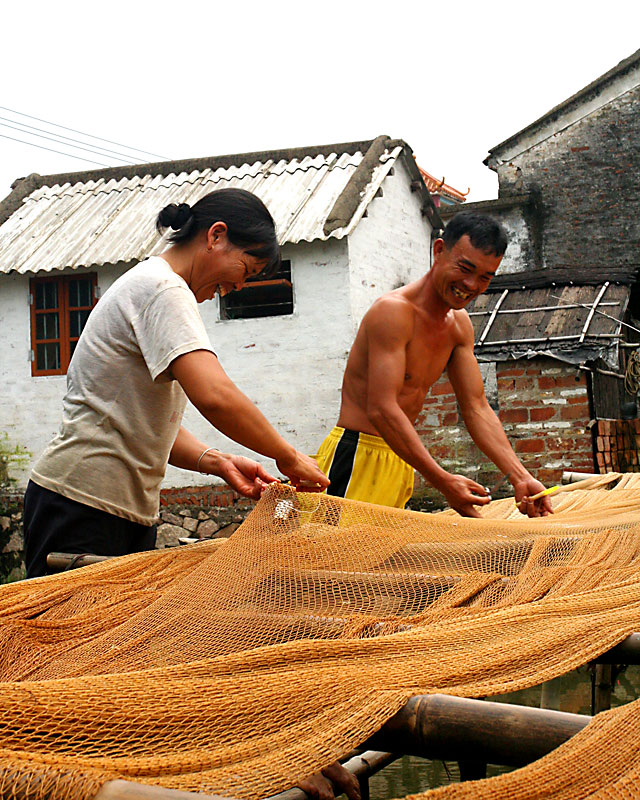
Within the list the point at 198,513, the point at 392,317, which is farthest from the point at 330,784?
the point at 198,513

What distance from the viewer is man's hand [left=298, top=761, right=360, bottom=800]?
128cm

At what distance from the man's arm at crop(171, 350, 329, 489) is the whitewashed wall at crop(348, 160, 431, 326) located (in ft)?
24.0

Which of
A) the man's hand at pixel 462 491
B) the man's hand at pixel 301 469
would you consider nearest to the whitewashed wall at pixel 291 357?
the man's hand at pixel 462 491

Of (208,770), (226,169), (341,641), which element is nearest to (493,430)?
(341,641)

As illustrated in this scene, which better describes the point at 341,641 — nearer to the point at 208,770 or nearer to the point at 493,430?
the point at 208,770

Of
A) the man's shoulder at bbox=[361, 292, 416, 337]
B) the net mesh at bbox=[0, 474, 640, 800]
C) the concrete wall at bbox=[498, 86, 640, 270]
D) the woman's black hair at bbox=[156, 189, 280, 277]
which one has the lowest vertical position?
the net mesh at bbox=[0, 474, 640, 800]

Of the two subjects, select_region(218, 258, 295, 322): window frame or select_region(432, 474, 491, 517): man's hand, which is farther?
select_region(218, 258, 295, 322): window frame

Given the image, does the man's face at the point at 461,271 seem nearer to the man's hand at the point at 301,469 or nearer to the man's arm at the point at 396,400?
the man's arm at the point at 396,400

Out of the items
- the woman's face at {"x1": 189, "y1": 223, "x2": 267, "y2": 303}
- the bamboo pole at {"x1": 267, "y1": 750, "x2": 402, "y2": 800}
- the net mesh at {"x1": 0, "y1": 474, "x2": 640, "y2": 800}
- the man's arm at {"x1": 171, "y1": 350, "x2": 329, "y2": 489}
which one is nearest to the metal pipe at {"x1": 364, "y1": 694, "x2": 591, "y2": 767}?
the net mesh at {"x1": 0, "y1": 474, "x2": 640, "y2": 800}

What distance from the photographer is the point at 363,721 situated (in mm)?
1206

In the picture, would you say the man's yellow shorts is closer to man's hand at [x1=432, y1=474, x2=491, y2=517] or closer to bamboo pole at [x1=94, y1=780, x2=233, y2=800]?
man's hand at [x1=432, y1=474, x2=491, y2=517]

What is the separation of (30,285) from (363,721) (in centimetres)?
1023

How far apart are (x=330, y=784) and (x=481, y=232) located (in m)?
2.63

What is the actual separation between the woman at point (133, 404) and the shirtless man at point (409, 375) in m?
1.00
